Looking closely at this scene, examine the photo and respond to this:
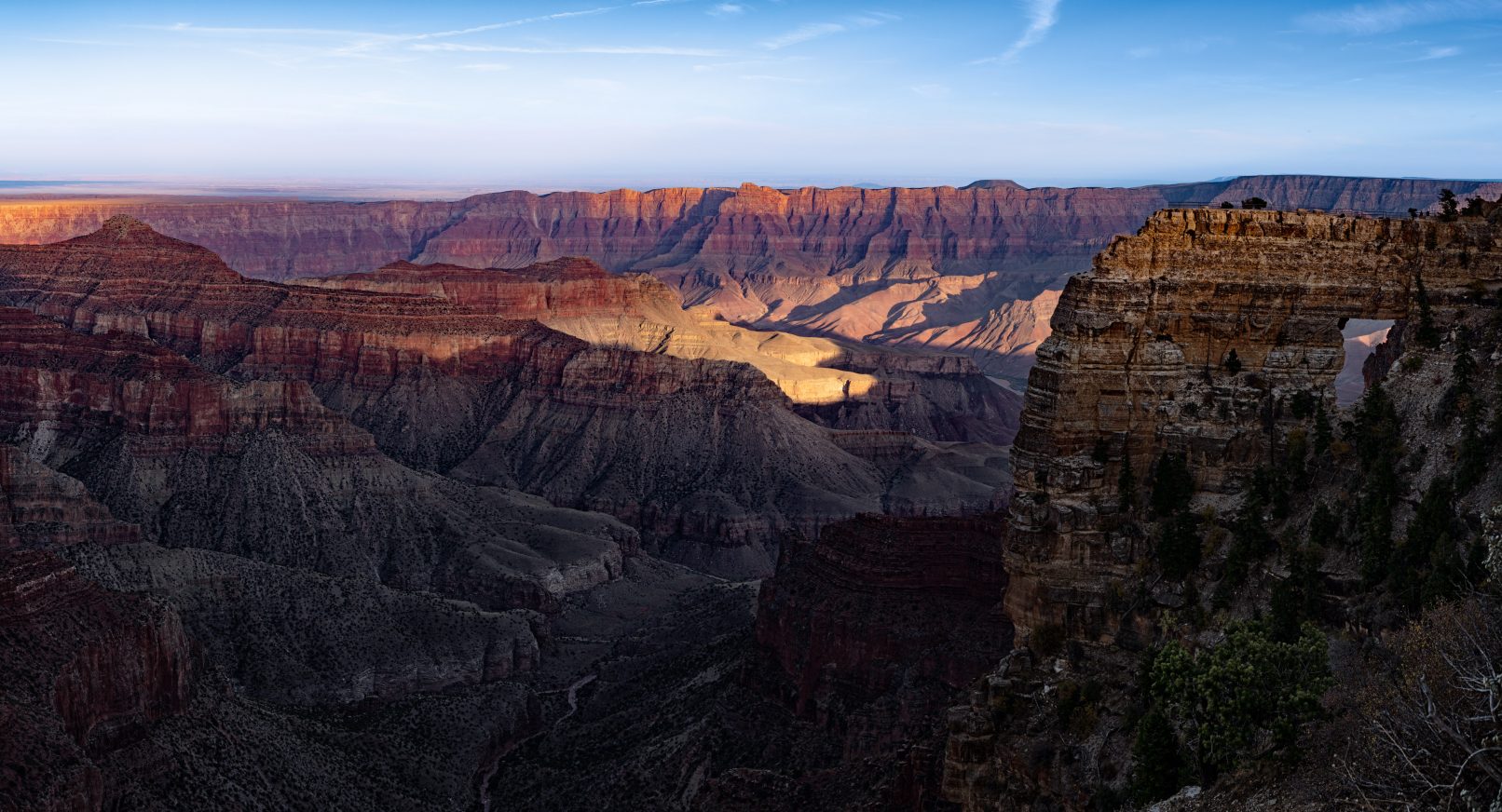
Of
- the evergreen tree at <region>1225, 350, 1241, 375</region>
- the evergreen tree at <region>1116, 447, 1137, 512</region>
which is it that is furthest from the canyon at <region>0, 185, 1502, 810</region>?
the evergreen tree at <region>1225, 350, 1241, 375</region>

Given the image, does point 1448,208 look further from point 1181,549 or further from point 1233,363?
point 1181,549

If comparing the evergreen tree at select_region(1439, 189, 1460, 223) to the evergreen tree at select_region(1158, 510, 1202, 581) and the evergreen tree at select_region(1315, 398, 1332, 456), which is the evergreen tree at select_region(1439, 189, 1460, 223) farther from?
the evergreen tree at select_region(1158, 510, 1202, 581)

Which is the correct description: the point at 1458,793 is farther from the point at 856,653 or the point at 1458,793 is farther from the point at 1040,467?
the point at 856,653

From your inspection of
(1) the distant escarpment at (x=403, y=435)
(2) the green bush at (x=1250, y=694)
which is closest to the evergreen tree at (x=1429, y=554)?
(2) the green bush at (x=1250, y=694)

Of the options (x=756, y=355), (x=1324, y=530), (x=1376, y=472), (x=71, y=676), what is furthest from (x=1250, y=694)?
(x=756, y=355)

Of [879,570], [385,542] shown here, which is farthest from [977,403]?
[879,570]

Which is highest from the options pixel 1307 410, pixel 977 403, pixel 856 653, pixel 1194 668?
pixel 1307 410

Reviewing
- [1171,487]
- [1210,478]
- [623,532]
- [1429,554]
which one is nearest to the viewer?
[1429,554]

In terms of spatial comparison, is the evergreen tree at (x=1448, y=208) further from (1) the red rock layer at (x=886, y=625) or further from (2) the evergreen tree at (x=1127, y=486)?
(1) the red rock layer at (x=886, y=625)
